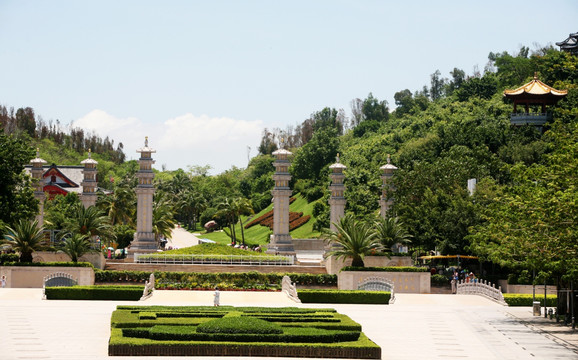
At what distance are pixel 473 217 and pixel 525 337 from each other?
2619 centimetres

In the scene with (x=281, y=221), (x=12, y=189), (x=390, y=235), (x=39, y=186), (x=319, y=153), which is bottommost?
(x=390, y=235)

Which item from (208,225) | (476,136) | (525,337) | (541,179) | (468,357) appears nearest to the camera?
(468,357)

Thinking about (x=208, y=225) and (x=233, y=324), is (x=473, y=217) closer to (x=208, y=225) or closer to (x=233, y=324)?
(x=233, y=324)

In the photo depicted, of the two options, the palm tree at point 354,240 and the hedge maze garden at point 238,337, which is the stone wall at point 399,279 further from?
the hedge maze garden at point 238,337

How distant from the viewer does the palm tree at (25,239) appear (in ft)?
198

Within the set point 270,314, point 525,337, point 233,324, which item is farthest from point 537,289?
point 233,324

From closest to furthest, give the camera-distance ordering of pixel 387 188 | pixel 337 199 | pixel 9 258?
1. pixel 9 258
2. pixel 337 199
3. pixel 387 188

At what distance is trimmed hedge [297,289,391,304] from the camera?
5400 centimetres

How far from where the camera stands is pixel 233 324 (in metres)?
33.4

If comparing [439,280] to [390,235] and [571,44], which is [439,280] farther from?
[571,44]

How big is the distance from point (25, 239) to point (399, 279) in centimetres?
2552

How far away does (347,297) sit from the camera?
54.9 m

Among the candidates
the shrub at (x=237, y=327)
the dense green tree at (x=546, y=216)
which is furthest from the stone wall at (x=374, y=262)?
the shrub at (x=237, y=327)

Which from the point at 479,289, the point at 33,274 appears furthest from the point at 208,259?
the point at 479,289
